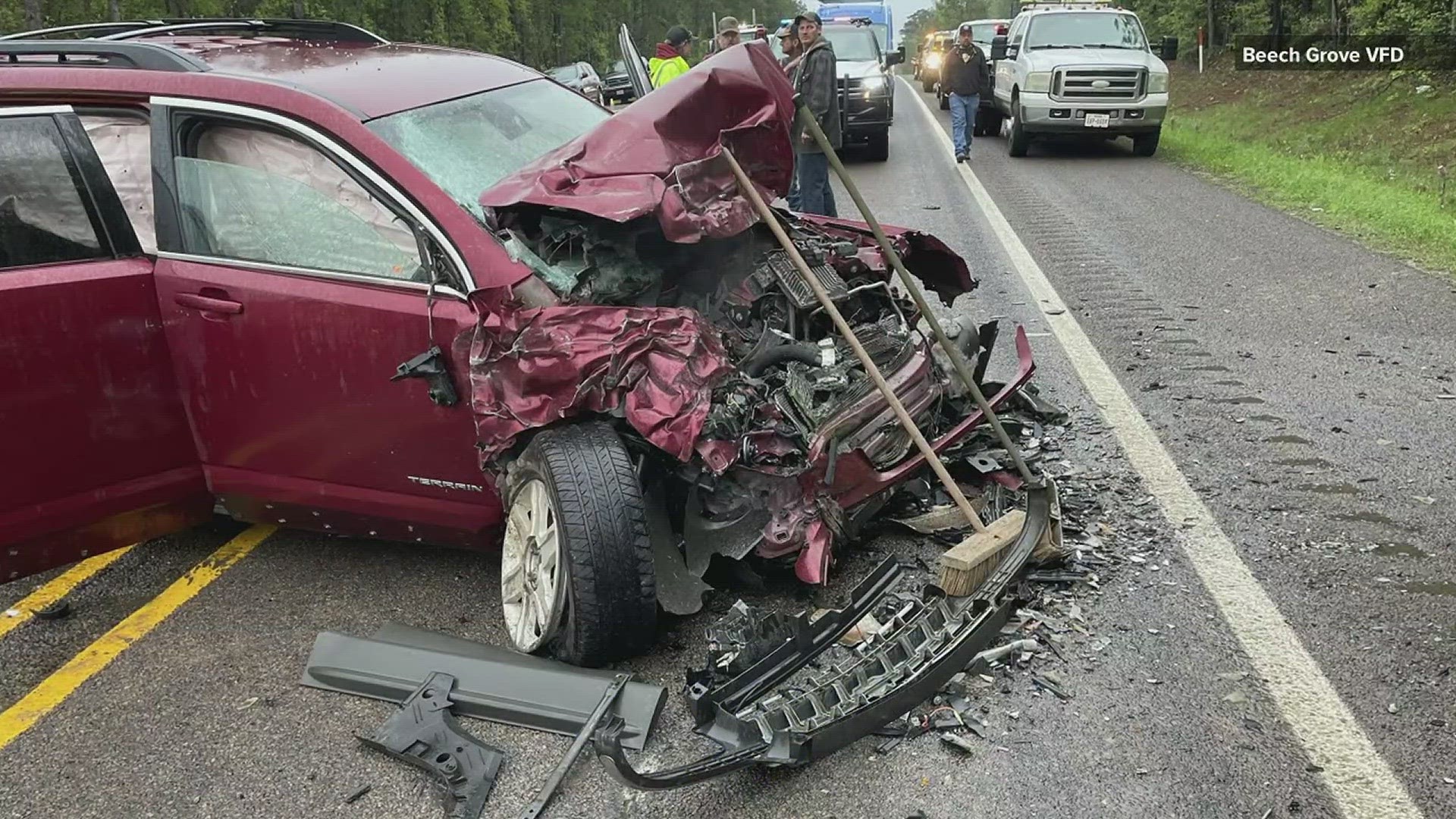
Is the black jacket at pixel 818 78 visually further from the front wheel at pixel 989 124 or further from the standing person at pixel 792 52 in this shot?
the front wheel at pixel 989 124

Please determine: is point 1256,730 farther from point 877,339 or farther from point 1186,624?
point 877,339

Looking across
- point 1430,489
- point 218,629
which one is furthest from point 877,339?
point 218,629

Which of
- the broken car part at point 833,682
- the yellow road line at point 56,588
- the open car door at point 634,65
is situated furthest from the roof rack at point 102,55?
the broken car part at point 833,682

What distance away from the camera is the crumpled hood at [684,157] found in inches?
136

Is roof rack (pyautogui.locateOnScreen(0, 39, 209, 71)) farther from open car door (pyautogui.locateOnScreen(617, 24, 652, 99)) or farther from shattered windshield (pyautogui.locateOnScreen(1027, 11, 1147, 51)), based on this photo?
shattered windshield (pyautogui.locateOnScreen(1027, 11, 1147, 51))

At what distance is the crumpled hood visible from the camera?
136 inches

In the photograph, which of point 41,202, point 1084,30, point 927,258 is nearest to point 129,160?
point 41,202

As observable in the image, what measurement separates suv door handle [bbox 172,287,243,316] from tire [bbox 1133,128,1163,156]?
41.5 feet

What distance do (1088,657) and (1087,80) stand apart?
11519 mm

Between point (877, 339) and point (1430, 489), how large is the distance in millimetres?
2145

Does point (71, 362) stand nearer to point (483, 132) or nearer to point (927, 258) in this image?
point (483, 132)

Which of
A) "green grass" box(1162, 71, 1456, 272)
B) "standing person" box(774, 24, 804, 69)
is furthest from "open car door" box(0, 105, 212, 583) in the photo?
"green grass" box(1162, 71, 1456, 272)

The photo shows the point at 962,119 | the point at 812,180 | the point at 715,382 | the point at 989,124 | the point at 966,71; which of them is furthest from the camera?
the point at 989,124

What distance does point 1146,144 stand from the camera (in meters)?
14.0
